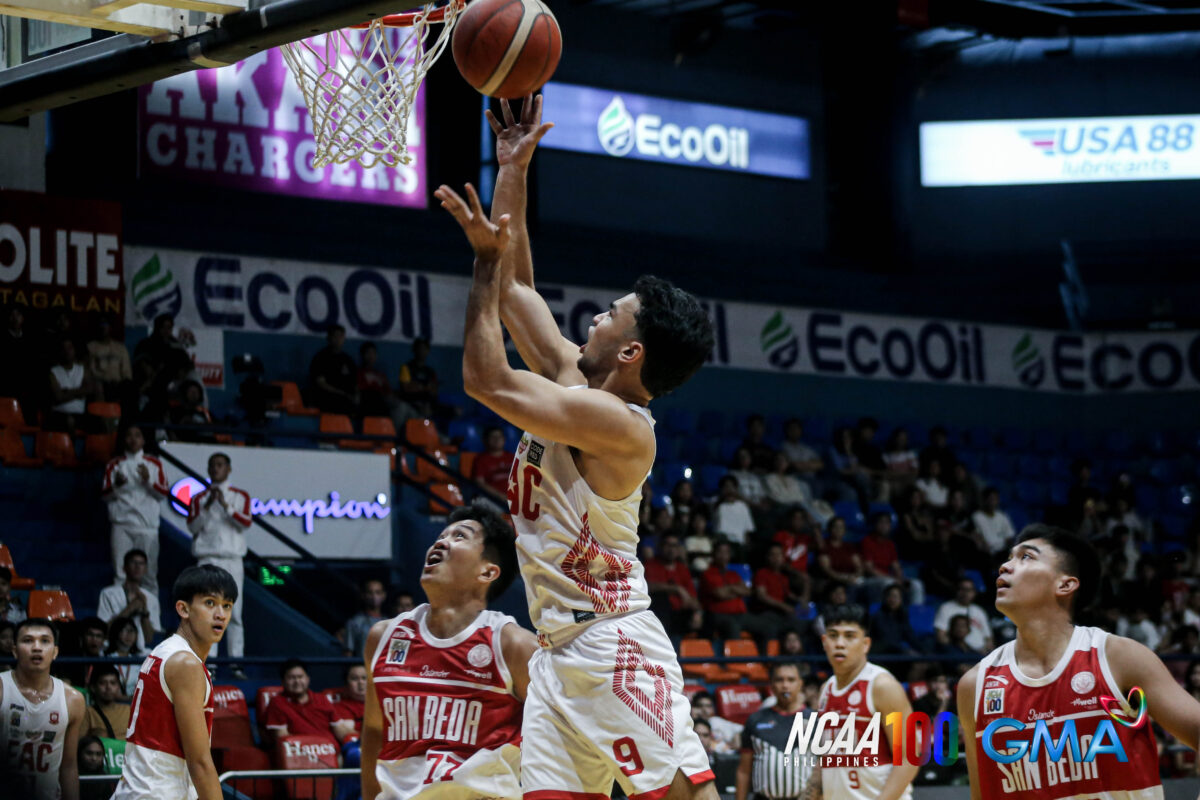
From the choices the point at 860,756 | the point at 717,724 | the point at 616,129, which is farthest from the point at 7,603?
the point at 616,129

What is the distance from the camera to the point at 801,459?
615 inches

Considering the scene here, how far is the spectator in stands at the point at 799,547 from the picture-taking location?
1338 centimetres

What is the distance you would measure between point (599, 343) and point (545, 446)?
33 cm

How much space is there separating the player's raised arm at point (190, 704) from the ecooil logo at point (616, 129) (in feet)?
40.9

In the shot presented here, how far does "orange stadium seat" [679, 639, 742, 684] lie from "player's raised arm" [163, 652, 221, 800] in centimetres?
647

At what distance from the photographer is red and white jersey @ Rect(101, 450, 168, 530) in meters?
10.8

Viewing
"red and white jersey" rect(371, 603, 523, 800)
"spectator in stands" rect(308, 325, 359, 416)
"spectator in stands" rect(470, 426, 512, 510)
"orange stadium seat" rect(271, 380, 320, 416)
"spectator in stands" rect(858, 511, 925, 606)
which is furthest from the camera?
"spectator in stands" rect(858, 511, 925, 606)

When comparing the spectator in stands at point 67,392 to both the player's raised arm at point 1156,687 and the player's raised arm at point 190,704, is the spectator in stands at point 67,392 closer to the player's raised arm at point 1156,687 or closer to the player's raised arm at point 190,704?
the player's raised arm at point 190,704

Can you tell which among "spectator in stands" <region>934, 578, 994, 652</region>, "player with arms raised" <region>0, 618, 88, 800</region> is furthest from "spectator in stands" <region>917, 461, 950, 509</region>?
"player with arms raised" <region>0, 618, 88, 800</region>

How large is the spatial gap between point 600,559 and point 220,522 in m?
6.96

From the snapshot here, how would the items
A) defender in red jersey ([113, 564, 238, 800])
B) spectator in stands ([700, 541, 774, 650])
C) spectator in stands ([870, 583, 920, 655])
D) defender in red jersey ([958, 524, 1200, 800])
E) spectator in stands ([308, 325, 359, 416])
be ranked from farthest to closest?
spectator in stands ([308, 325, 359, 416]) < spectator in stands ([870, 583, 920, 655]) < spectator in stands ([700, 541, 774, 650]) < defender in red jersey ([113, 564, 238, 800]) < defender in red jersey ([958, 524, 1200, 800])

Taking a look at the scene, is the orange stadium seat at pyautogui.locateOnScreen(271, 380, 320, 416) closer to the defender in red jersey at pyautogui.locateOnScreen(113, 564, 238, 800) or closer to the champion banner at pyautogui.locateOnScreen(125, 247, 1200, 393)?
the champion banner at pyautogui.locateOnScreen(125, 247, 1200, 393)

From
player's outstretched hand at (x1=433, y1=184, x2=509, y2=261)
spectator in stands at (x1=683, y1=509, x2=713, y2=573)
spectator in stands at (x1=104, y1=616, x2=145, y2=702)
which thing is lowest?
spectator in stands at (x1=104, y1=616, x2=145, y2=702)

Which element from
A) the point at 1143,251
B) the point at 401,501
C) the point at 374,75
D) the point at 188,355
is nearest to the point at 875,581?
the point at 401,501
